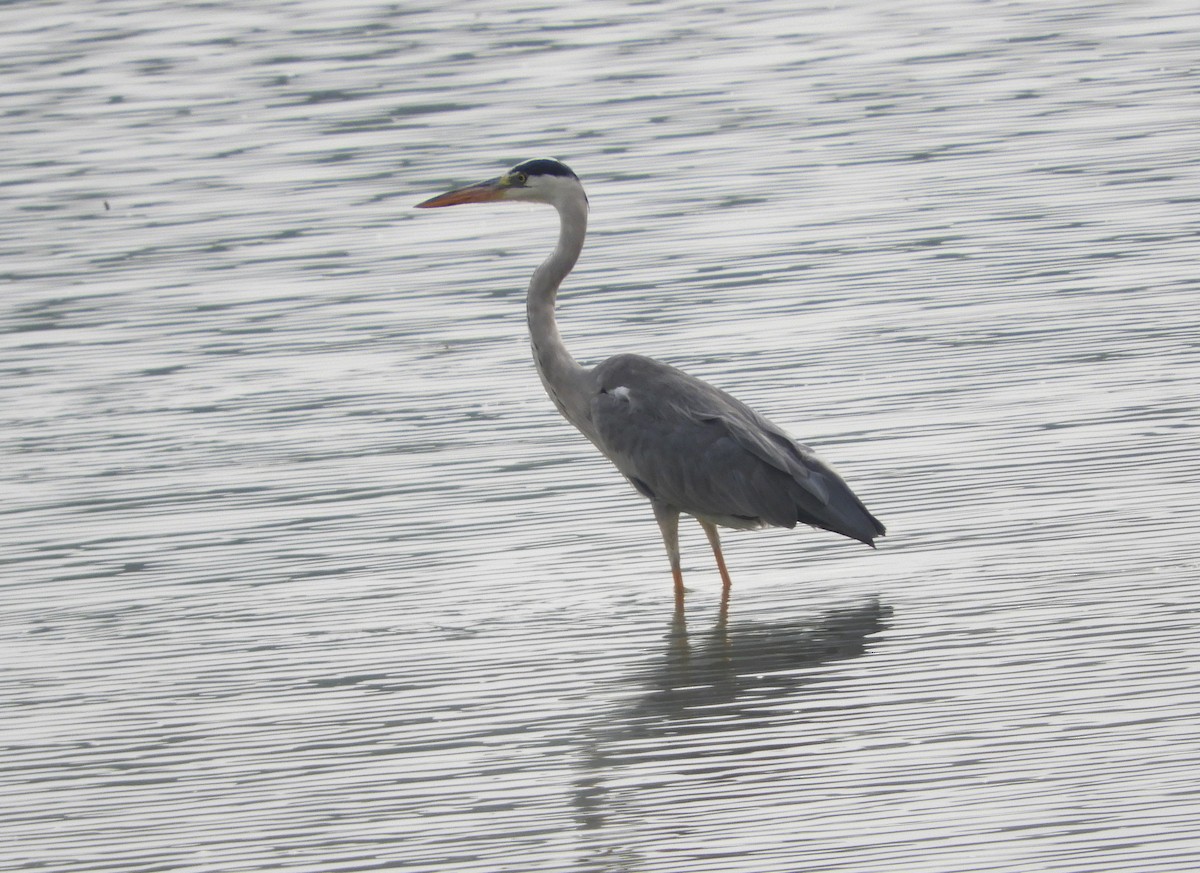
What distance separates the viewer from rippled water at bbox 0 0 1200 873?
6.62 meters

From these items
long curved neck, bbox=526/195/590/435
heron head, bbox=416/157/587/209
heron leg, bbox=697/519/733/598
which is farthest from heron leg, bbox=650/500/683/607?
heron head, bbox=416/157/587/209

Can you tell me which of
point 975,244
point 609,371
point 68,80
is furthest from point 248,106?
point 609,371

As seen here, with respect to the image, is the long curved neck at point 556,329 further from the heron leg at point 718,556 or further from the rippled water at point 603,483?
the heron leg at point 718,556

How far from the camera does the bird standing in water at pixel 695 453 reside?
28.6 feet

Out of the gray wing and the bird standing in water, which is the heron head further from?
the gray wing

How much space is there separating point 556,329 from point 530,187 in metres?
0.74

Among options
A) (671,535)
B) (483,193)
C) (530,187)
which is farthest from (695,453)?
(483,193)

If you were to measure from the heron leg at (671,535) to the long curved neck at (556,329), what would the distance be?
76cm

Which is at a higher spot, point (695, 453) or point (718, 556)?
point (695, 453)

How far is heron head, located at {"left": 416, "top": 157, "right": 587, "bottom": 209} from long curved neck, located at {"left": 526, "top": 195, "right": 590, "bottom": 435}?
6 cm

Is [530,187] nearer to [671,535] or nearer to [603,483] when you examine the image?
[603,483]

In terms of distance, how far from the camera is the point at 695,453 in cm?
896

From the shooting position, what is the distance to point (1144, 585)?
8.03 meters

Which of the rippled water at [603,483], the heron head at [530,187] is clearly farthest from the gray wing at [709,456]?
the heron head at [530,187]
